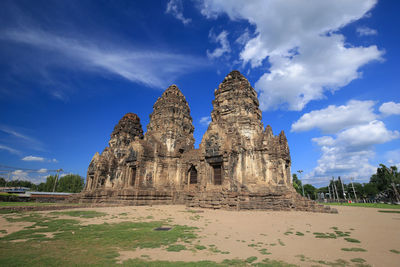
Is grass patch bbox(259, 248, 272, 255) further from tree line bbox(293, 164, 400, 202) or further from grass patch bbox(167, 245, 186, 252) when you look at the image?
tree line bbox(293, 164, 400, 202)

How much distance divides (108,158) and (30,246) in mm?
26857

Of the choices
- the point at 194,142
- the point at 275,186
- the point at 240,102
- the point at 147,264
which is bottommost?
the point at 147,264

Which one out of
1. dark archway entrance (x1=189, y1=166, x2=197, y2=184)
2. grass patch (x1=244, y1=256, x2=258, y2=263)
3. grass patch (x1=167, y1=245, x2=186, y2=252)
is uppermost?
dark archway entrance (x1=189, y1=166, x2=197, y2=184)

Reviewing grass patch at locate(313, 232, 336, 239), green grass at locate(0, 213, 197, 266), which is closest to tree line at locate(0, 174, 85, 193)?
green grass at locate(0, 213, 197, 266)

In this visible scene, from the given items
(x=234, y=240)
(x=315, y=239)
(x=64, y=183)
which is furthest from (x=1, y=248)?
(x=64, y=183)

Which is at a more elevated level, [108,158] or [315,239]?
[108,158]

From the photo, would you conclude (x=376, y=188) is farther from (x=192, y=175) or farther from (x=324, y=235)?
(x=324, y=235)

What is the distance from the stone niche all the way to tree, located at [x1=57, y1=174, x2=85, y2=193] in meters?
35.0

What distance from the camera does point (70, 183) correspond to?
56.2 metres

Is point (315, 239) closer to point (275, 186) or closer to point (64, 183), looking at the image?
point (275, 186)

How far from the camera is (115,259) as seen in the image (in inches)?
175

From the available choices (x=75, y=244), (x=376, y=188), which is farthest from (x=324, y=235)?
(x=376, y=188)

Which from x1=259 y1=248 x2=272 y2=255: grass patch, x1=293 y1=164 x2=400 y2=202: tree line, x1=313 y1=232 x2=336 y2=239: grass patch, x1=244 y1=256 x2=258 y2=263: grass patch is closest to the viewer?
x1=244 y1=256 x2=258 y2=263: grass patch

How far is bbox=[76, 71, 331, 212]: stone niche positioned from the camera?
16422mm
